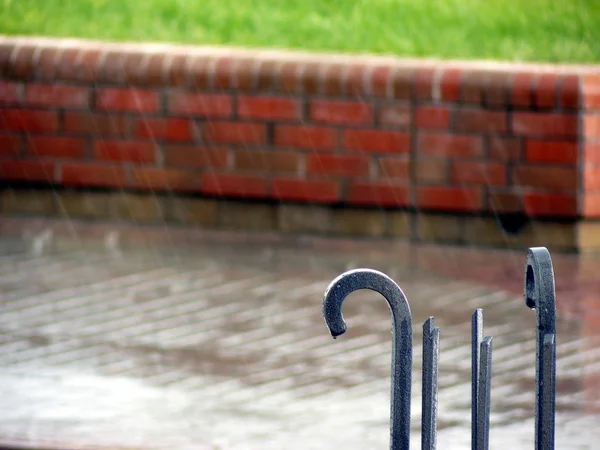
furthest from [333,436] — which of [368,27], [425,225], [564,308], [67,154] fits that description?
[368,27]

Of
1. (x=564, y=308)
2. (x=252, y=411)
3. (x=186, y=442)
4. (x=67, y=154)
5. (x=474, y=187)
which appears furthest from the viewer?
(x=67, y=154)

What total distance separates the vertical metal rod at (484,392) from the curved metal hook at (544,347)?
3.8 inches

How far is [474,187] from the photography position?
8391mm

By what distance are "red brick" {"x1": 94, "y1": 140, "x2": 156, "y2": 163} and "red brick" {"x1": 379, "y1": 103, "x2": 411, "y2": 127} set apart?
4.37ft

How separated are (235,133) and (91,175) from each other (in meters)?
0.91

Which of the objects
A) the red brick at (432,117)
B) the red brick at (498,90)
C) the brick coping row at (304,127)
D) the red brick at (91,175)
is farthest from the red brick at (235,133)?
the red brick at (498,90)

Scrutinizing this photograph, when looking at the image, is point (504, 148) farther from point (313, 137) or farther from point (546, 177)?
point (313, 137)

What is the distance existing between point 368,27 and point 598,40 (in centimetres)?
140

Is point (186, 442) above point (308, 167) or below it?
above

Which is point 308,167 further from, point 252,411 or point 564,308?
point 252,411

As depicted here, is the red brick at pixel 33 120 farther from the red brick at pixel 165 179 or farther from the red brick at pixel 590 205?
the red brick at pixel 590 205

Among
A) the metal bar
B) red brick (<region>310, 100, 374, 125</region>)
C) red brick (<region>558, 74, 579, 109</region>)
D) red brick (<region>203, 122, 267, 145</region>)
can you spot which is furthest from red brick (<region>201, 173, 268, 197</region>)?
the metal bar

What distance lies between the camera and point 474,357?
3.15 metres

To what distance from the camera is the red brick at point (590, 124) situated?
8156 mm
